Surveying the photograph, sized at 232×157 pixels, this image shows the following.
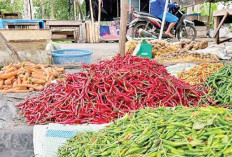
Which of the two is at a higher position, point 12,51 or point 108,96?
point 12,51

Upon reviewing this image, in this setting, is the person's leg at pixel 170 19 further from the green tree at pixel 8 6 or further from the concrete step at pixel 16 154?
the green tree at pixel 8 6

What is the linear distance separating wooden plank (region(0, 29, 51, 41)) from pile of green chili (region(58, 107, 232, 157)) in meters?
5.27

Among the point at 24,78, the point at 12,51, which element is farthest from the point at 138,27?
the point at 24,78

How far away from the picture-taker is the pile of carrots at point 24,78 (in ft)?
14.7

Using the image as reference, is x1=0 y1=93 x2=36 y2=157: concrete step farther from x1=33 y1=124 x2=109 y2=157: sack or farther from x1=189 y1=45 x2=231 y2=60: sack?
x1=189 y1=45 x2=231 y2=60: sack

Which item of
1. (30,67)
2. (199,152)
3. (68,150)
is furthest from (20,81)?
(199,152)

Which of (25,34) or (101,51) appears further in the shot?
(101,51)

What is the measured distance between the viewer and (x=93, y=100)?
9.99ft

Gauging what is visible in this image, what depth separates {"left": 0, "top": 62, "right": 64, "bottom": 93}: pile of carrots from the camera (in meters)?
4.47

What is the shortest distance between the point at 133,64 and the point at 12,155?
176cm

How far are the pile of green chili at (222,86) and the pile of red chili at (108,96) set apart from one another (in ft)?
0.78

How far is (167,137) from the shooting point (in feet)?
5.71

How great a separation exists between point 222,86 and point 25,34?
522 cm

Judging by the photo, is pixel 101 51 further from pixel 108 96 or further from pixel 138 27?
pixel 108 96
